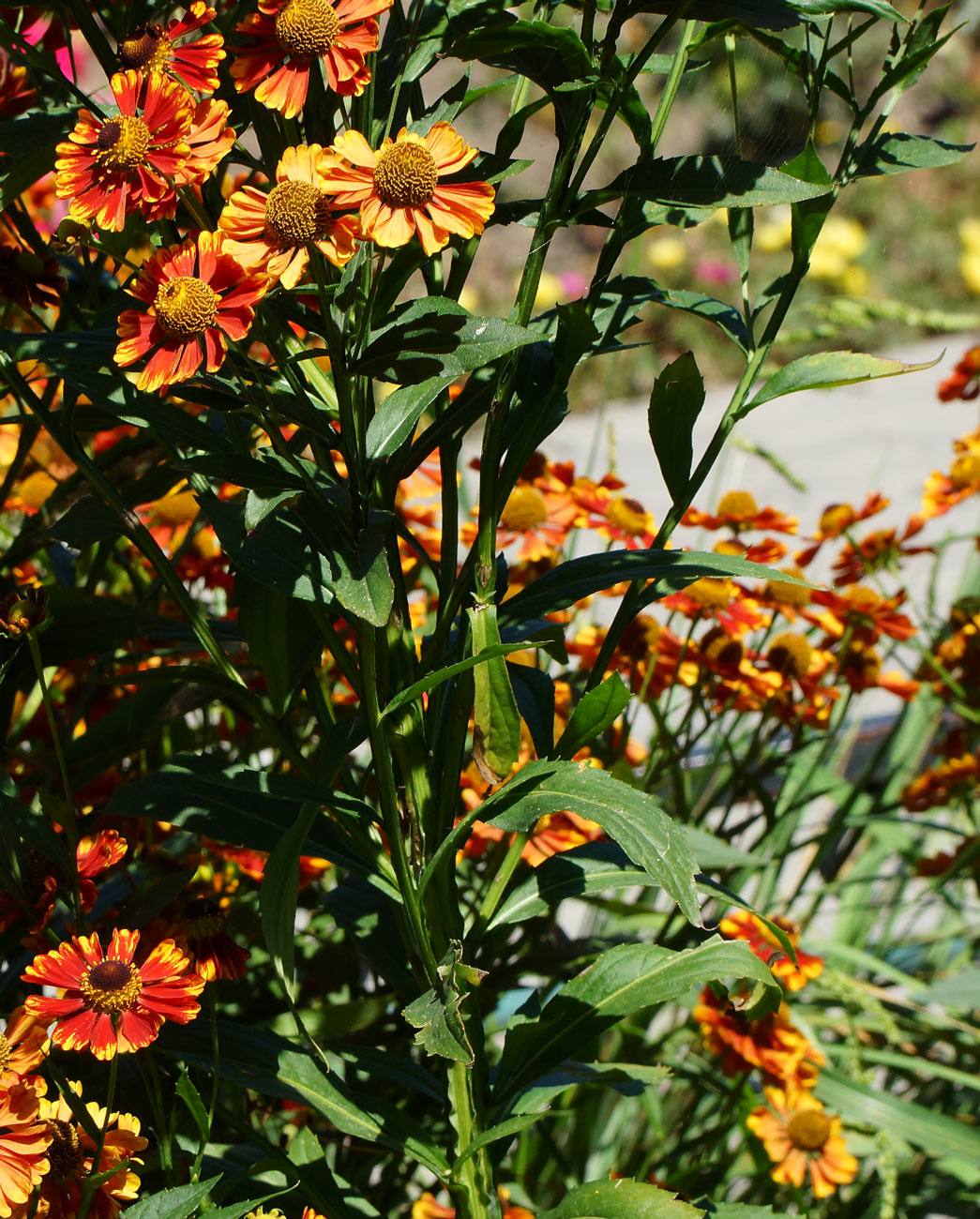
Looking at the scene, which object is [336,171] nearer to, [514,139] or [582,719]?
[514,139]

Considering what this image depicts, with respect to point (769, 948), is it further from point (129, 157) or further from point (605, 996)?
point (129, 157)

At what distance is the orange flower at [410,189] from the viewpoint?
1.31 feet

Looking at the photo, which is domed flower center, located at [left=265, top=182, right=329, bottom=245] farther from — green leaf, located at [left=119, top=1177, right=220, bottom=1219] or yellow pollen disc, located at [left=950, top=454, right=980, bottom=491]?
yellow pollen disc, located at [left=950, top=454, right=980, bottom=491]

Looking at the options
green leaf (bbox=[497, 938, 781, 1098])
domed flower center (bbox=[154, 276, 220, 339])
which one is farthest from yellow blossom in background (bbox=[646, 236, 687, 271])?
domed flower center (bbox=[154, 276, 220, 339])

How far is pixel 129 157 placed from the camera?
1.33ft

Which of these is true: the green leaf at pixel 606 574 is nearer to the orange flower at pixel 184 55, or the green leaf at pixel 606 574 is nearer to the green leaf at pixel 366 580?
the green leaf at pixel 366 580

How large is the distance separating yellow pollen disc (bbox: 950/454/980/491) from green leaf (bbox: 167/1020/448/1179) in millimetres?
755

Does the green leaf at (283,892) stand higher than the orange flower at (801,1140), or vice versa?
the green leaf at (283,892)

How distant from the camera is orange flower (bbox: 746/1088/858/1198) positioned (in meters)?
0.82

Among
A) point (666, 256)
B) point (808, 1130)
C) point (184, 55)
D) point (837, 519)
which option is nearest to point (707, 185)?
point (184, 55)

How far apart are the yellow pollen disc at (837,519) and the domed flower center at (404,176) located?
0.63 m

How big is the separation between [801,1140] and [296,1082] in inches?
17.2

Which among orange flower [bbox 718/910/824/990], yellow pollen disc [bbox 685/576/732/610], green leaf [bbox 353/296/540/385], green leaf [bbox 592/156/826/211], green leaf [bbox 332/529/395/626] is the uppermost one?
green leaf [bbox 592/156/826/211]

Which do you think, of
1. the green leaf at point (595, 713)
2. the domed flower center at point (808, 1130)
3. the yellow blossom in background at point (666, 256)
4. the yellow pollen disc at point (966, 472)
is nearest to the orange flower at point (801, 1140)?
the domed flower center at point (808, 1130)
